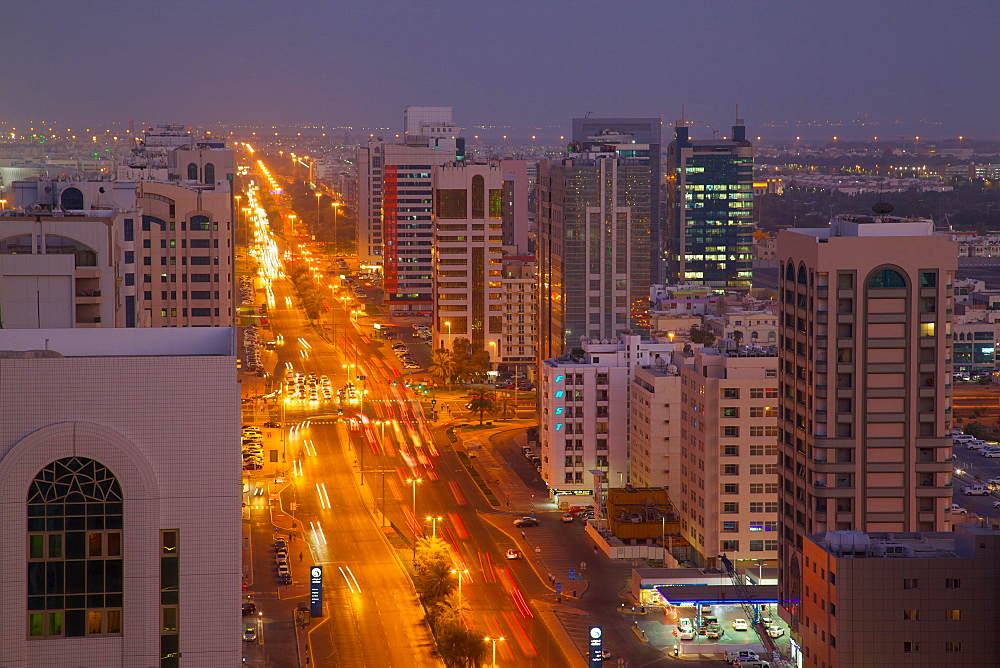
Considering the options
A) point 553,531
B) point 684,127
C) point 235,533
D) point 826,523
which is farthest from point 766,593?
point 684,127

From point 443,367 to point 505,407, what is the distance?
18.1 feet

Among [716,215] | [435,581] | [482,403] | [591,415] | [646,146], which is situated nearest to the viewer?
[435,581]

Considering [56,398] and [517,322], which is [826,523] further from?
[517,322]

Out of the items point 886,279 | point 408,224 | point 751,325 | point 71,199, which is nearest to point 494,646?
point 886,279

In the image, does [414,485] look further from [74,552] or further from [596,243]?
[74,552]

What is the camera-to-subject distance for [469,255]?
5841 cm

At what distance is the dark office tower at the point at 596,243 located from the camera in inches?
1879

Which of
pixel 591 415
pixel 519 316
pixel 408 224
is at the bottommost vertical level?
pixel 591 415

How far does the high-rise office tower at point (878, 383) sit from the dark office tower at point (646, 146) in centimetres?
2594

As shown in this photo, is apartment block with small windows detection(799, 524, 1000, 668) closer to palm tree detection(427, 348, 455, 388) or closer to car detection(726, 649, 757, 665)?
car detection(726, 649, 757, 665)

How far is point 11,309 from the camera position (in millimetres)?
21484

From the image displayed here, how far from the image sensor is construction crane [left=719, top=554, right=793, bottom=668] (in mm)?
26031

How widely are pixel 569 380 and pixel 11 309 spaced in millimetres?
20186

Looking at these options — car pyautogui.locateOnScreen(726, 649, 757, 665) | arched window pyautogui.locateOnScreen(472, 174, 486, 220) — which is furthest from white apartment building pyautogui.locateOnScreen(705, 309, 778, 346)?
car pyautogui.locateOnScreen(726, 649, 757, 665)
